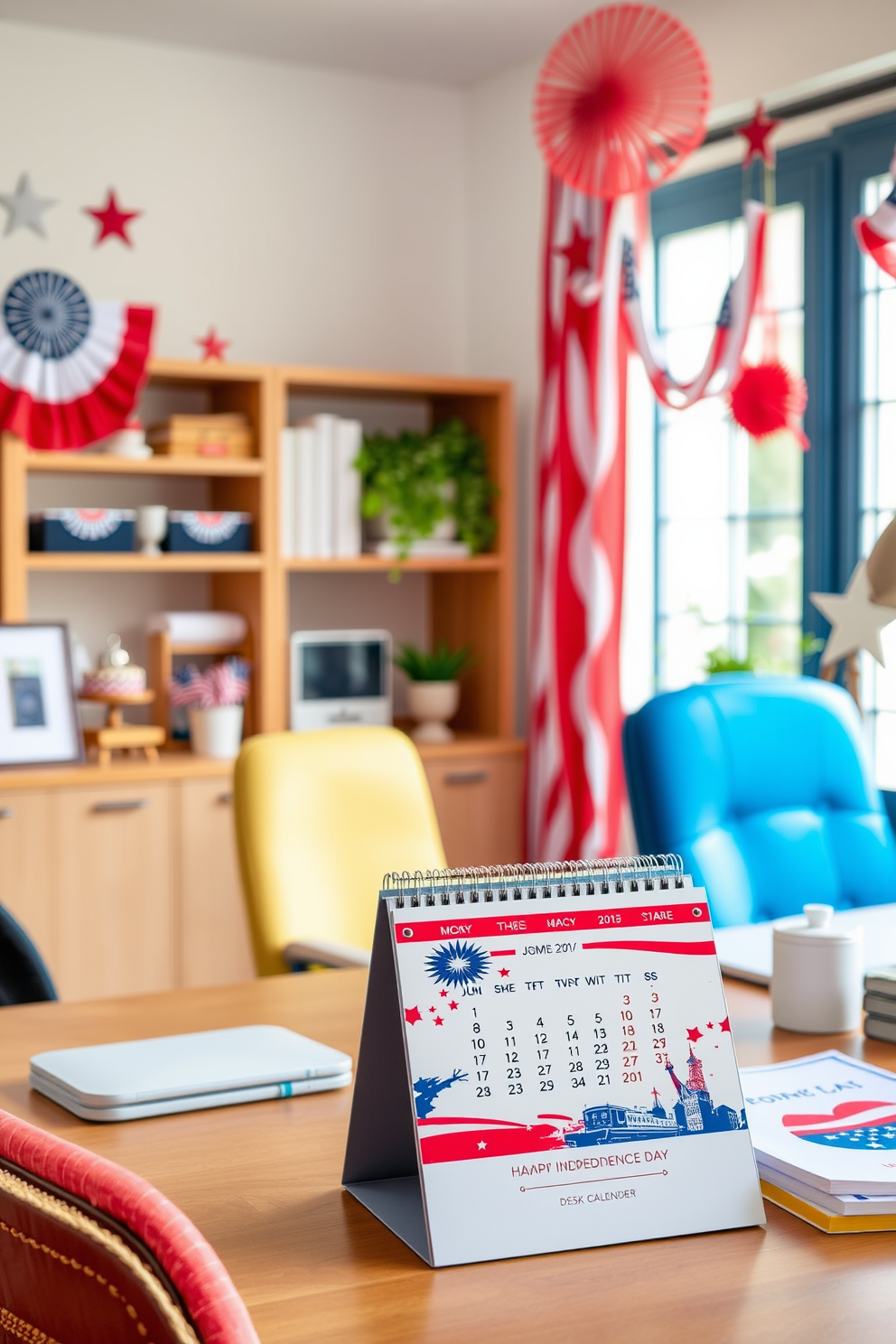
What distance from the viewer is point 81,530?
3580 mm

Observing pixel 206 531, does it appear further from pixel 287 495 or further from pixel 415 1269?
pixel 415 1269

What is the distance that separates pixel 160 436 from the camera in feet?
12.4

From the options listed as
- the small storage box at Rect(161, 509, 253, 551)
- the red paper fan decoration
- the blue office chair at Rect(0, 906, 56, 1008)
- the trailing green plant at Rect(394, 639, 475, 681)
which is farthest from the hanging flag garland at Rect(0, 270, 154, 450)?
the blue office chair at Rect(0, 906, 56, 1008)

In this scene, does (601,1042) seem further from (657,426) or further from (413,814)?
(657,426)

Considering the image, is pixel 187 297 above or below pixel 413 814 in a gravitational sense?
above

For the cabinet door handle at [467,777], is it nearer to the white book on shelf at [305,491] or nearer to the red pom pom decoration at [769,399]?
the white book on shelf at [305,491]

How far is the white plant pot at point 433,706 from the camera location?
13.3 ft

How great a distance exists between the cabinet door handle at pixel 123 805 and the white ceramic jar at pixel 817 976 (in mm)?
2245

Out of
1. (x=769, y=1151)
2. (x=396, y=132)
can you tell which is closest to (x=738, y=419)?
Result: (x=396, y=132)

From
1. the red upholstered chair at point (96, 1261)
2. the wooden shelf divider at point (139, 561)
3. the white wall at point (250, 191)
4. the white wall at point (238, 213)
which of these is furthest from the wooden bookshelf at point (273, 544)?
the red upholstered chair at point (96, 1261)

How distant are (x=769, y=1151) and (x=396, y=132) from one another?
381 cm

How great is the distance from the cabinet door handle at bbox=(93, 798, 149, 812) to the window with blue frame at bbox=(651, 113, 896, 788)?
1.40m

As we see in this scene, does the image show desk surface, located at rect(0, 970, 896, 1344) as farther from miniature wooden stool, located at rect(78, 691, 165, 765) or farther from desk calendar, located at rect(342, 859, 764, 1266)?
miniature wooden stool, located at rect(78, 691, 165, 765)

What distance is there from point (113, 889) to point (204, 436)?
1148 millimetres
